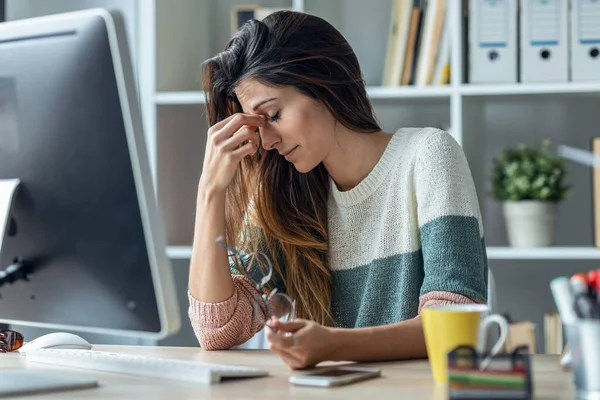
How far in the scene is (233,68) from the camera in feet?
5.62

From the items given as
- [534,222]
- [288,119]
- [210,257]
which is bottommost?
[534,222]

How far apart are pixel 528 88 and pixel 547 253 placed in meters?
0.46

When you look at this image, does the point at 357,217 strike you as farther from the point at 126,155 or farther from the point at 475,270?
the point at 126,155

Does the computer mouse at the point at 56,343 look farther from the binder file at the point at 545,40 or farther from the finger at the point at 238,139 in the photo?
the binder file at the point at 545,40

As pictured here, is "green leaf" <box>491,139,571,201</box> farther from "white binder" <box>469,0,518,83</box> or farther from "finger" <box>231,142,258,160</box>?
"finger" <box>231,142,258,160</box>

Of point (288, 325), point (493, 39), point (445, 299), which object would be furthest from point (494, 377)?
point (493, 39)

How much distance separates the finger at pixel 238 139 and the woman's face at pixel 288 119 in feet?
0.20

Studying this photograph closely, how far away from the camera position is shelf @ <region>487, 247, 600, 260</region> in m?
2.38

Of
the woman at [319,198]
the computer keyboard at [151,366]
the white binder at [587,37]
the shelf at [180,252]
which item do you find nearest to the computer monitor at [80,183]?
the computer keyboard at [151,366]

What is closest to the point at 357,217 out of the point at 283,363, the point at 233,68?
the point at 233,68

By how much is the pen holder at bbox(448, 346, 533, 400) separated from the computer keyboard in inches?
12.6

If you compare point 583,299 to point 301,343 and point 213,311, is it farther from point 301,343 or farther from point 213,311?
point 213,311

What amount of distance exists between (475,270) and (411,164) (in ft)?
1.04

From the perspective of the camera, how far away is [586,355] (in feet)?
2.76
